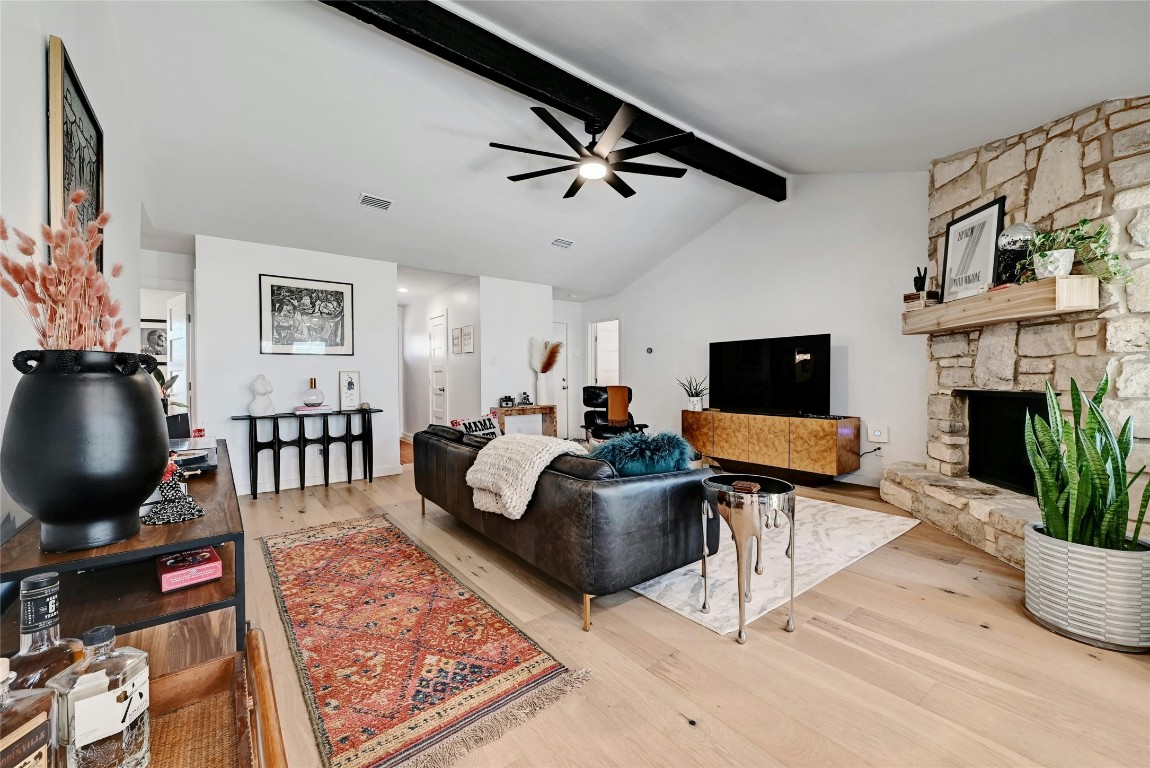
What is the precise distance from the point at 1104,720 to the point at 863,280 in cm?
391

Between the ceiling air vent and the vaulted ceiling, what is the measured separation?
0.08m

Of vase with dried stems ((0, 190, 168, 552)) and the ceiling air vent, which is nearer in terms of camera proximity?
vase with dried stems ((0, 190, 168, 552))

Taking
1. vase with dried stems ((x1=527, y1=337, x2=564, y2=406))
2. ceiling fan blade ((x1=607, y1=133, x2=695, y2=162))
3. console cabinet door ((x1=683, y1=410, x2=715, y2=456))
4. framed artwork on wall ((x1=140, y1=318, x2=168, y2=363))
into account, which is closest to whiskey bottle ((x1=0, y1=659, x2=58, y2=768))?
ceiling fan blade ((x1=607, y1=133, x2=695, y2=162))

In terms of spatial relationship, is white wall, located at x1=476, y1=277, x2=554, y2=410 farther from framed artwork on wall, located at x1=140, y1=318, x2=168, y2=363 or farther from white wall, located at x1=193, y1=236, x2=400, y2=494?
framed artwork on wall, located at x1=140, y1=318, x2=168, y2=363

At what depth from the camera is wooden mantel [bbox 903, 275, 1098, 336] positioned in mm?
2596

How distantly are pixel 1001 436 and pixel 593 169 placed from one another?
348cm

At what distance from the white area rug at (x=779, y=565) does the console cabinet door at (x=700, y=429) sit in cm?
165

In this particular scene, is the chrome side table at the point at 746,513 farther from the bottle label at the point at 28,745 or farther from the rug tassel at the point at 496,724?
the bottle label at the point at 28,745

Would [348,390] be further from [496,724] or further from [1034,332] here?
[1034,332]

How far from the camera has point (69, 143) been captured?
159 cm

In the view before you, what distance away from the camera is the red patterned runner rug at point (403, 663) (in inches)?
60.5

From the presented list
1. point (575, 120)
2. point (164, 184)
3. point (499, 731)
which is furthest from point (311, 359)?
point (499, 731)

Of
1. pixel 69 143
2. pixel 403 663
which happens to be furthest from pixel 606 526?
pixel 69 143

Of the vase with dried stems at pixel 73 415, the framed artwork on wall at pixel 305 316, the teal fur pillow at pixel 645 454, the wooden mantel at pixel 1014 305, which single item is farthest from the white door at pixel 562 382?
the vase with dried stems at pixel 73 415
